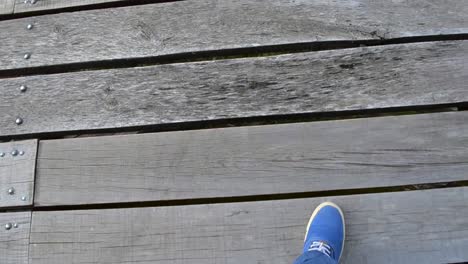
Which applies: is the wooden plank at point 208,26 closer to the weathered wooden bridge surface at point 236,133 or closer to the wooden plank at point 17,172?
the weathered wooden bridge surface at point 236,133

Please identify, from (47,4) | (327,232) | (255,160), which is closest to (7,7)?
(47,4)

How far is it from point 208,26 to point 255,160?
16.9 inches

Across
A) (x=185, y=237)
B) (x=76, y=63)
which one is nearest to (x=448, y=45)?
(x=185, y=237)

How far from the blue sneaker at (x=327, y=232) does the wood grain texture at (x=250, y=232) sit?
0.02 m

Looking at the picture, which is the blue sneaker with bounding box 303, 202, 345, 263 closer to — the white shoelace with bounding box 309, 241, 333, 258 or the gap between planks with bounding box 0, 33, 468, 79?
the white shoelace with bounding box 309, 241, 333, 258

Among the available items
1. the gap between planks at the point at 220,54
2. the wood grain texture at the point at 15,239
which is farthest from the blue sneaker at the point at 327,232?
the wood grain texture at the point at 15,239

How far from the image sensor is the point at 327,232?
47.9 inches

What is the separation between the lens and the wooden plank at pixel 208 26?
1.33 meters

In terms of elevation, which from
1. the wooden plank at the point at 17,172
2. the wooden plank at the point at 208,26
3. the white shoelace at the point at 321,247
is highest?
the wooden plank at the point at 208,26

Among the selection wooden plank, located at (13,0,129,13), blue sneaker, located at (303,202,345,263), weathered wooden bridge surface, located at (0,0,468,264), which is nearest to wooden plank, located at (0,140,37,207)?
weathered wooden bridge surface, located at (0,0,468,264)

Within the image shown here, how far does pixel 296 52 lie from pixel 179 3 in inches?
15.2

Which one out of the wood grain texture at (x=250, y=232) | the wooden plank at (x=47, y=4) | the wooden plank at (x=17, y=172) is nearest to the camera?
the wood grain texture at (x=250, y=232)

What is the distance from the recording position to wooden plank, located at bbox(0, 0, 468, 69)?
4.35 ft

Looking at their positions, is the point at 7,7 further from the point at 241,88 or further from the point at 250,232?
the point at 250,232
